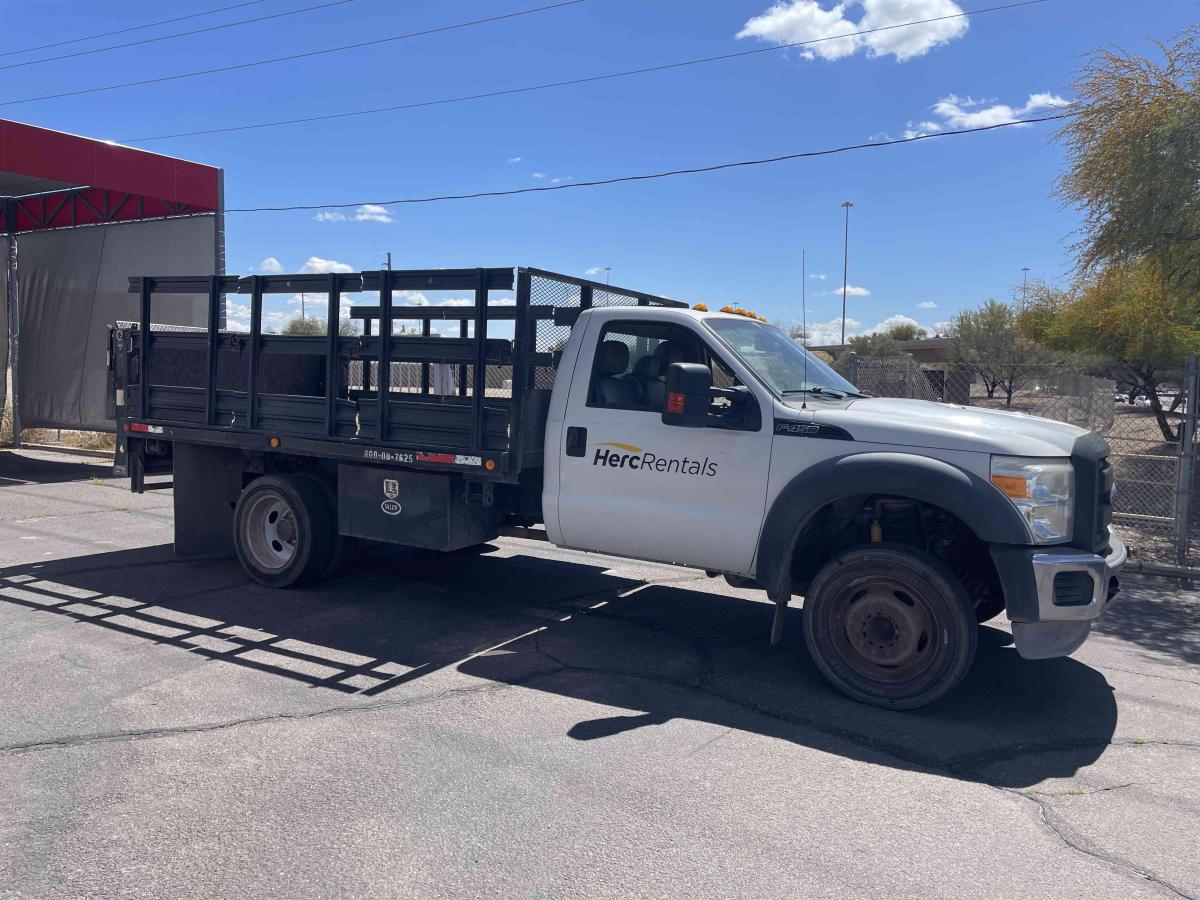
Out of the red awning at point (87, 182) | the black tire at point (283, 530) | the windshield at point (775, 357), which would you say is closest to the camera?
the windshield at point (775, 357)

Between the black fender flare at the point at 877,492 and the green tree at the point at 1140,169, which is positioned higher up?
the green tree at the point at 1140,169

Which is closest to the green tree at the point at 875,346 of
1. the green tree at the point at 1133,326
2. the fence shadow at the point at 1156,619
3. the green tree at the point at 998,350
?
the green tree at the point at 998,350

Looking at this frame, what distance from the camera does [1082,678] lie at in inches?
235

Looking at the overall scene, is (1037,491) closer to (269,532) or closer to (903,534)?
(903,534)

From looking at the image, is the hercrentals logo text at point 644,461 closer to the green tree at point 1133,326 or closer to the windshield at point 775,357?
the windshield at point 775,357

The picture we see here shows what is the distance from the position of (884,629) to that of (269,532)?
5068mm

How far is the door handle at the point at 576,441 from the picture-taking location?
639cm

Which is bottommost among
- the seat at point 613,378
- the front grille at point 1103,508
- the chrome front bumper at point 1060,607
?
the chrome front bumper at point 1060,607

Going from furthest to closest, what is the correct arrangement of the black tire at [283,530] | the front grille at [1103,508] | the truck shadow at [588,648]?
the black tire at [283,530], the front grille at [1103,508], the truck shadow at [588,648]

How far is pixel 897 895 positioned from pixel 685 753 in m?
1.41

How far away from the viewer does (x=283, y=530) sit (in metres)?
7.95

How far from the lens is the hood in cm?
519

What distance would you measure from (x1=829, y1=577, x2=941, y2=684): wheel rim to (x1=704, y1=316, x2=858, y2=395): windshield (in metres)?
1.34

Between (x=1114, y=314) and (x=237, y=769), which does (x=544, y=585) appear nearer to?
(x=237, y=769)
